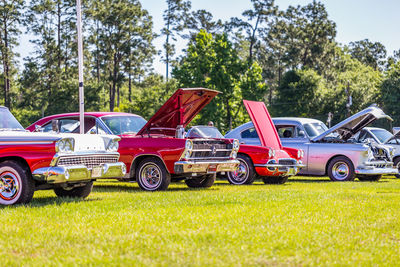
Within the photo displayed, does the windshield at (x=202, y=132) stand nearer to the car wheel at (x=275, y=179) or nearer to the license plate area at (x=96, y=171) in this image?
the car wheel at (x=275, y=179)

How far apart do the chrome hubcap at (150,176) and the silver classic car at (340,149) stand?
5518mm

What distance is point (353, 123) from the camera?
1628 centimetres

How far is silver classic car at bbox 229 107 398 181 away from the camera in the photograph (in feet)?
52.0

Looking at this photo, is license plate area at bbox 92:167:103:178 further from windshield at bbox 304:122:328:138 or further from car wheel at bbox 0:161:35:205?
windshield at bbox 304:122:328:138

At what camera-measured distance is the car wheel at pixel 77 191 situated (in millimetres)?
9477

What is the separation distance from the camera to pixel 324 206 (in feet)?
27.4

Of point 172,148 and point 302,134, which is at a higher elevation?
point 302,134

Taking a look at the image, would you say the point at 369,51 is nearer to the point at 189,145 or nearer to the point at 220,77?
the point at 220,77

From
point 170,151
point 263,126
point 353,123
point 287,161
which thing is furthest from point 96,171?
point 353,123

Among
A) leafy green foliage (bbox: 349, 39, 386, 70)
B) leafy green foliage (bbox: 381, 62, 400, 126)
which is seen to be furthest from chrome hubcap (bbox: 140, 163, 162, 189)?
leafy green foliage (bbox: 349, 39, 386, 70)

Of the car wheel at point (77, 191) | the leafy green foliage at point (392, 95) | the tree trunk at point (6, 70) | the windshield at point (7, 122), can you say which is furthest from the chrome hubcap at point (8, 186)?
the leafy green foliage at point (392, 95)

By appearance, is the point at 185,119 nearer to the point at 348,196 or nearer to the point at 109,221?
the point at 348,196

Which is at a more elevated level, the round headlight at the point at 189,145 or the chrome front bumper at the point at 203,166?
the round headlight at the point at 189,145

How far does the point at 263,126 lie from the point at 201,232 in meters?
9.23
